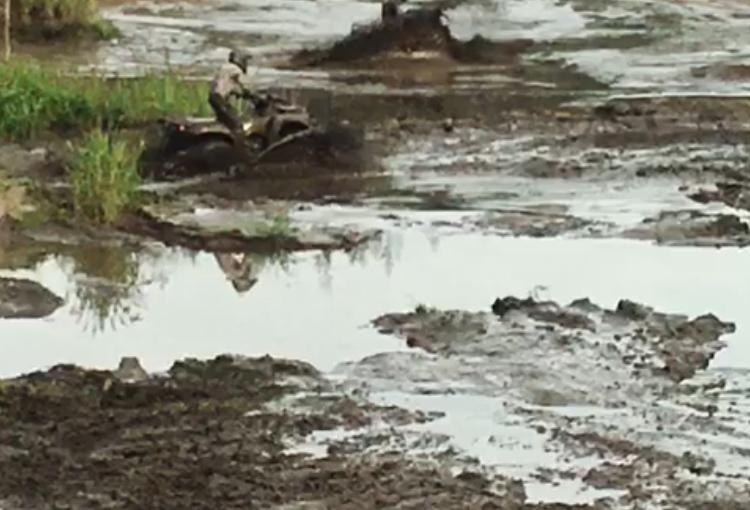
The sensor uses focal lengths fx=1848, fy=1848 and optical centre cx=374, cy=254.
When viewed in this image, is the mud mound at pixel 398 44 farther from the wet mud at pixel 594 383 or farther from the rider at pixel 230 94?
the wet mud at pixel 594 383

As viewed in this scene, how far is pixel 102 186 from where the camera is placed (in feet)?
39.0

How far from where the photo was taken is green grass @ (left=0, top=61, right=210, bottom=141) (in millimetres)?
15289

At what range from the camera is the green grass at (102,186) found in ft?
38.9

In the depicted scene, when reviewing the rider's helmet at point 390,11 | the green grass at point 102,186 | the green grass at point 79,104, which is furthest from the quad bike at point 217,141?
the rider's helmet at point 390,11

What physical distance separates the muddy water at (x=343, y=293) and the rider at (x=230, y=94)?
1983 mm

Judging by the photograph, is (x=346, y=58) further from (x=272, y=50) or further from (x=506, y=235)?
(x=506, y=235)

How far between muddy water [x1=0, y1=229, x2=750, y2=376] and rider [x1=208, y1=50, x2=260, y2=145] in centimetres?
198

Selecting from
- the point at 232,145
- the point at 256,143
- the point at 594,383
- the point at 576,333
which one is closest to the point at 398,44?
the point at 256,143

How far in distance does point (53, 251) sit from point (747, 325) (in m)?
4.28

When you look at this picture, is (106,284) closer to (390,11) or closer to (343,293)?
(343,293)

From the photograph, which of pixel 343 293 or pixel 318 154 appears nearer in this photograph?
pixel 343 293

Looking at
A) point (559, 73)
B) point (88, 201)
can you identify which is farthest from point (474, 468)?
point (559, 73)

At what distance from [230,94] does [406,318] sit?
469 centimetres

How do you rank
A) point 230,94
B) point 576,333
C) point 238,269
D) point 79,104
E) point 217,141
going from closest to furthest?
point 576,333 < point 238,269 < point 230,94 < point 217,141 < point 79,104
